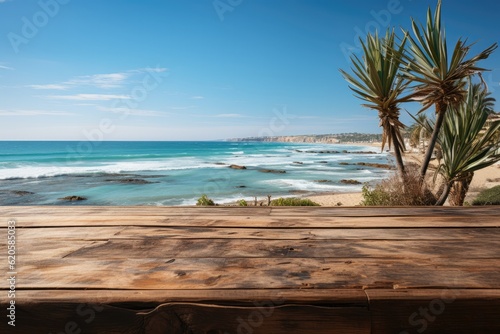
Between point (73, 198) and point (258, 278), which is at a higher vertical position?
point (258, 278)

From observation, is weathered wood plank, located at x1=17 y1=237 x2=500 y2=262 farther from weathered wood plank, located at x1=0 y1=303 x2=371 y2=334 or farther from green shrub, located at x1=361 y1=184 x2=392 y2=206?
green shrub, located at x1=361 y1=184 x2=392 y2=206

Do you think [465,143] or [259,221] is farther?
[465,143]

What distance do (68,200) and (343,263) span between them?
53.7 feet

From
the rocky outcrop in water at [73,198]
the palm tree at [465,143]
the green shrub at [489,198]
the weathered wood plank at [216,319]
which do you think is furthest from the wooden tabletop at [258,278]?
the rocky outcrop in water at [73,198]

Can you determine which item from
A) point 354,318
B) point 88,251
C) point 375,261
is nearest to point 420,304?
point 354,318

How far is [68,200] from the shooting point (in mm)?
14828

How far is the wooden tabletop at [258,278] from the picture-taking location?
826 millimetres

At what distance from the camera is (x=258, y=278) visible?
97 cm

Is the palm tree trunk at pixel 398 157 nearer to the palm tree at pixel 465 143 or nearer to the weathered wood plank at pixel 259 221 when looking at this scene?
the palm tree at pixel 465 143

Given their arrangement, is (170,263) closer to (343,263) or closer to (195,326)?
(195,326)

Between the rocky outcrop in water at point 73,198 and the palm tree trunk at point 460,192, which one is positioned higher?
the palm tree trunk at point 460,192

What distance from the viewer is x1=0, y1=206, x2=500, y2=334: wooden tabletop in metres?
0.83

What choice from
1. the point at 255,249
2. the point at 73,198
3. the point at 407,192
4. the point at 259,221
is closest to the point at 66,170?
the point at 73,198

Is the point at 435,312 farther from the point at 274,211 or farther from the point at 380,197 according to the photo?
the point at 380,197
